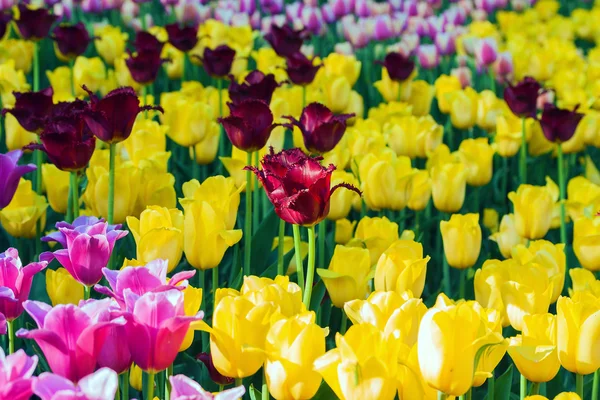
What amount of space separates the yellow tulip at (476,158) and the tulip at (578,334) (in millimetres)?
1496

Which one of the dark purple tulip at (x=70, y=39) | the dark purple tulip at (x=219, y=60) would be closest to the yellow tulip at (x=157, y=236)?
the dark purple tulip at (x=219, y=60)

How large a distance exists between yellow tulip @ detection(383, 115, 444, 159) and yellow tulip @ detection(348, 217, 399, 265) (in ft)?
3.01

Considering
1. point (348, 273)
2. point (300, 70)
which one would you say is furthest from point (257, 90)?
point (348, 273)

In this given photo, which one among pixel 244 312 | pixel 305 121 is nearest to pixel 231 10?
pixel 305 121

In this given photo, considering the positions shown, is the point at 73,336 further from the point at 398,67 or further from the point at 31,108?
the point at 398,67

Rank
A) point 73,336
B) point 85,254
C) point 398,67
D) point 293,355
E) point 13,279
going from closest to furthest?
1. point 73,336
2. point 293,355
3. point 13,279
4. point 85,254
5. point 398,67

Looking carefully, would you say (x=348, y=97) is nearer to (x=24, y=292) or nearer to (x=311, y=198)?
(x=311, y=198)

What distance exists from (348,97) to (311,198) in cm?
210

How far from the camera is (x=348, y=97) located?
378 centimetres

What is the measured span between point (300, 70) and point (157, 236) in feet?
5.69

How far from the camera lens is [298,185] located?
1.72 meters

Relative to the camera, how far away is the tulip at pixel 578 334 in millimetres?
1567

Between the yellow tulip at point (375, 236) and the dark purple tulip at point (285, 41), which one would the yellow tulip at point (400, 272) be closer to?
the yellow tulip at point (375, 236)

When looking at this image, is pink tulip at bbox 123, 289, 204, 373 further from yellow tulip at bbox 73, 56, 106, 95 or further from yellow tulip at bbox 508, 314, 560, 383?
yellow tulip at bbox 73, 56, 106, 95
